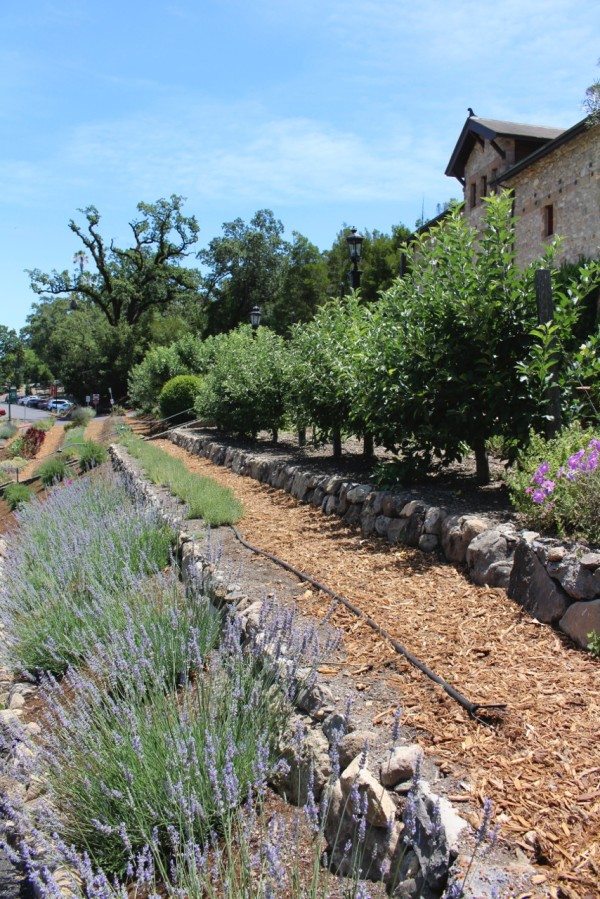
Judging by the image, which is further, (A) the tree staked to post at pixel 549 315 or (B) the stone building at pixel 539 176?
(B) the stone building at pixel 539 176

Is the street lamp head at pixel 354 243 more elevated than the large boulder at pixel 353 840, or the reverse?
the street lamp head at pixel 354 243

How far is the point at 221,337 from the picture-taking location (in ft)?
69.5

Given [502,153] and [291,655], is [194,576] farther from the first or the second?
[502,153]

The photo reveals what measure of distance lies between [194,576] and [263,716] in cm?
157

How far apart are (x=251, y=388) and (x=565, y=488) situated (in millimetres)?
8694

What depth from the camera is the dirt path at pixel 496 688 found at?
2203 mm

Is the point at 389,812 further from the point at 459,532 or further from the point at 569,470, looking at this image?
the point at 459,532

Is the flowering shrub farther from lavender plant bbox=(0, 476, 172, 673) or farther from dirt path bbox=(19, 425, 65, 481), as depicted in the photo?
dirt path bbox=(19, 425, 65, 481)

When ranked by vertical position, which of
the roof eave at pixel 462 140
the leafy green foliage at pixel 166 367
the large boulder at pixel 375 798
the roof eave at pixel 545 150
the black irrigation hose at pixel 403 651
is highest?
the roof eave at pixel 462 140

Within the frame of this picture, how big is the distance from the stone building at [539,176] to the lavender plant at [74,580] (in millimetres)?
12820

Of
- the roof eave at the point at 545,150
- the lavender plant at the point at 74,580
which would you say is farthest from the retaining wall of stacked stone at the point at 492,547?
the roof eave at the point at 545,150

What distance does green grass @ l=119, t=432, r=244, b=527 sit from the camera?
266 inches

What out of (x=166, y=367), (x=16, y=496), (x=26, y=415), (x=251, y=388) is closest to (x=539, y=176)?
(x=251, y=388)

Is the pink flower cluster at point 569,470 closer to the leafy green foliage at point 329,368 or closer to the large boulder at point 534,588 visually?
the large boulder at point 534,588
